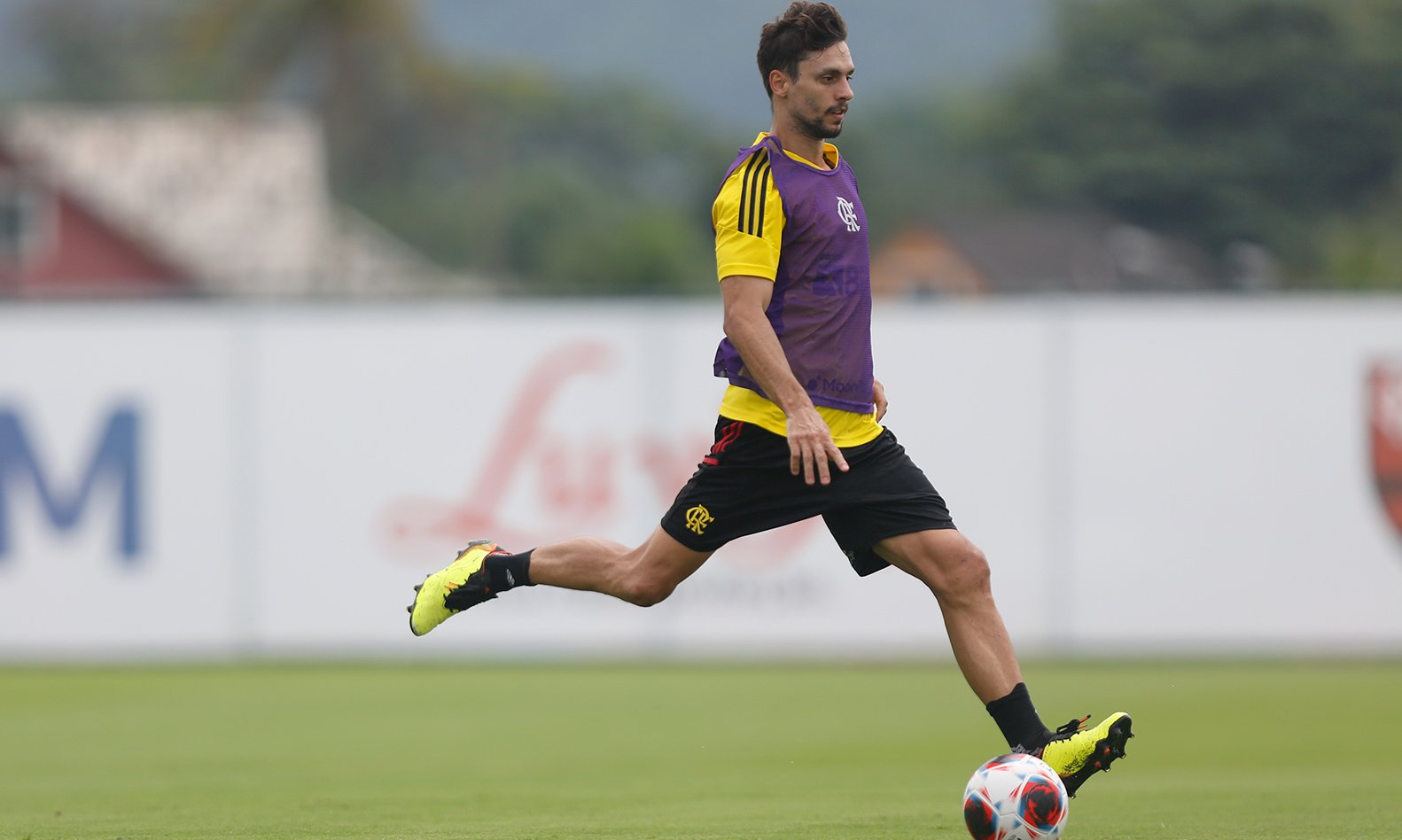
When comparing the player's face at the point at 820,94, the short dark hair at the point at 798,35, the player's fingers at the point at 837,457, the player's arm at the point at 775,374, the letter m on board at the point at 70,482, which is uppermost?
the short dark hair at the point at 798,35

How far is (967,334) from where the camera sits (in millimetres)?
16641

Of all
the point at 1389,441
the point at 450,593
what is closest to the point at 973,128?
the point at 1389,441

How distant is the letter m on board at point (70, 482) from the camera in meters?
16.3

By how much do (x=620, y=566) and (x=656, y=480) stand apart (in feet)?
29.5

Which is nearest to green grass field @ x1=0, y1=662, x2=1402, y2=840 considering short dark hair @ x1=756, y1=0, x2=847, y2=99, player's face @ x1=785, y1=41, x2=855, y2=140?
player's face @ x1=785, y1=41, x2=855, y2=140

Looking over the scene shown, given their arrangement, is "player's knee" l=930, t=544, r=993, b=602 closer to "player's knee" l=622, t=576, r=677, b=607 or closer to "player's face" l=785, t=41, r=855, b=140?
"player's knee" l=622, t=576, r=677, b=607

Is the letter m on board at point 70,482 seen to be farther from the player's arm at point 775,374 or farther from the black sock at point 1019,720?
the black sock at point 1019,720

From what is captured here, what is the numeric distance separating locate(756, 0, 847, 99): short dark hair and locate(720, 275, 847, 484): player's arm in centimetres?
73

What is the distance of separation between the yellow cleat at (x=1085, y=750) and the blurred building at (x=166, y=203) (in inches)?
1678

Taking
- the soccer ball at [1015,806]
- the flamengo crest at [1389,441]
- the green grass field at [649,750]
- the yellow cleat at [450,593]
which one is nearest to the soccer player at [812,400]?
the soccer ball at [1015,806]

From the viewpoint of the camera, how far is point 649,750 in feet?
35.6

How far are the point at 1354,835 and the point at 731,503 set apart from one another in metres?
2.44

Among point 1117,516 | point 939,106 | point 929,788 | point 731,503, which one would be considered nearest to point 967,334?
point 1117,516

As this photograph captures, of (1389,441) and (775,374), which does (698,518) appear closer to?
(775,374)
